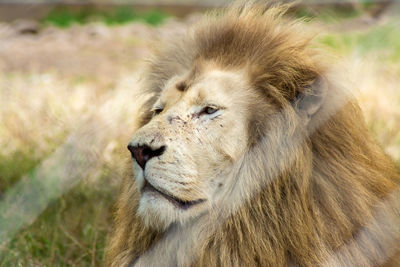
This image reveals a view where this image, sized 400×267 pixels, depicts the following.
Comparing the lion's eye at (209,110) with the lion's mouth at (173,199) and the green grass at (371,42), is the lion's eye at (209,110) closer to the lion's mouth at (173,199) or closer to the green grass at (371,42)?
the lion's mouth at (173,199)

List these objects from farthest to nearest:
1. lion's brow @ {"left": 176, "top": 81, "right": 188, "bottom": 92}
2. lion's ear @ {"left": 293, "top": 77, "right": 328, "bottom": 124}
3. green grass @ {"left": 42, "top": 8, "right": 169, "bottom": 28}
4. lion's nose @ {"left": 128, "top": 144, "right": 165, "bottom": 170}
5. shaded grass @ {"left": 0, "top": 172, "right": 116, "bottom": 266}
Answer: green grass @ {"left": 42, "top": 8, "right": 169, "bottom": 28} < shaded grass @ {"left": 0, "top": 172, "right": 116, "bottom": 266} < lion's brow @ {"left": 176, "top": 81, "right": 188, "bottom": 92} < lion's ear @ {"left": 293, "top": 77, "right": 328, "bottom": 124} < lion's nose @ {"left": 128, "top": 144, "right": 165, "bottom": 170}

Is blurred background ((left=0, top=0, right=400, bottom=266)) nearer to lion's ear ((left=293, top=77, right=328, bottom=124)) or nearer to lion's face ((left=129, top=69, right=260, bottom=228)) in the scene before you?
lion's ear ((left=293, top=77, right=328, bottom=124))

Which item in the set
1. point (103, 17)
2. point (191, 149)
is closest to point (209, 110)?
point (191, 149)

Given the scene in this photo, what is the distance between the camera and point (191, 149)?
2.10m

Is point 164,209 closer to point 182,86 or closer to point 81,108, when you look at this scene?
point 182,86

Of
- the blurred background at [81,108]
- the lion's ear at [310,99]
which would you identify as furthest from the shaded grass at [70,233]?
the lion's ear at [310,99]

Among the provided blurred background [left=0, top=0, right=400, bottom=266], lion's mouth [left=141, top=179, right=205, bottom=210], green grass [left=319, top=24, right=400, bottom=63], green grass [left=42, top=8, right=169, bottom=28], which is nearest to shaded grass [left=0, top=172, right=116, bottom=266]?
blurred background [left=0, top=0, right=400, bottom=266]

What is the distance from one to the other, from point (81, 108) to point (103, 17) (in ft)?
15.1

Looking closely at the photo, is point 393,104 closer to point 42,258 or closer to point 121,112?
point 121,112

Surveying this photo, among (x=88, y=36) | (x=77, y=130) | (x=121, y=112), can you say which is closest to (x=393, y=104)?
(x=121, y=112)

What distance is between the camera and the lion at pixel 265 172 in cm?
210

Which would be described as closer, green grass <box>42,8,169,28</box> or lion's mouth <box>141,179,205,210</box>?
lion's mouth <box>141,179,205,210</box>

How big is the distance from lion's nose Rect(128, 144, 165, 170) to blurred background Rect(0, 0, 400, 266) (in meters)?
0.49

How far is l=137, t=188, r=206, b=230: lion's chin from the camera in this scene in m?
2.11
